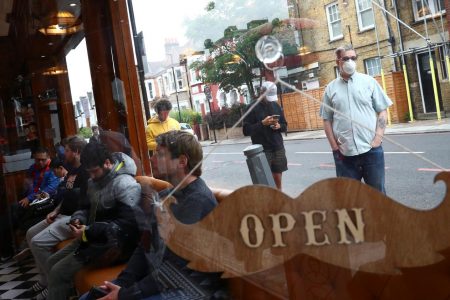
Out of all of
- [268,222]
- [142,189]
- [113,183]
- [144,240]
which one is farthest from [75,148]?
[268,222]

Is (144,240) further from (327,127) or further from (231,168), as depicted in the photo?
(327,127)

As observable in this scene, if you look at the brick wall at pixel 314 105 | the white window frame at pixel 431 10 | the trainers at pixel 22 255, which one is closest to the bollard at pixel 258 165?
the brick wall at pixel 314 105

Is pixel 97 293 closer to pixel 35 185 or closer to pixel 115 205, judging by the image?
pixel 115 205

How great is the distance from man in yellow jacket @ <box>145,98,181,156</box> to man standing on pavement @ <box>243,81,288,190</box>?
1.57 feet

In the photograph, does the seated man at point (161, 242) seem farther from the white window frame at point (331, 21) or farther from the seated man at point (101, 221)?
the white window frame at point (331, 21)

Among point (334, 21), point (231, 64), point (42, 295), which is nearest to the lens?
point (334, 21)

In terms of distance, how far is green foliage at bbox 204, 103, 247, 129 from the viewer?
53.2 inches

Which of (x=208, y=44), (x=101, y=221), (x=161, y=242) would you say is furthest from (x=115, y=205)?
(x=208, y=44)

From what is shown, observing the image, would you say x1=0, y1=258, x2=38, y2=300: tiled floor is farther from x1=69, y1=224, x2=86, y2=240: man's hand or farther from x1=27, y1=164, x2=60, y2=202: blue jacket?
x1=69, y1=224, x2=86, y2=240: man's hand

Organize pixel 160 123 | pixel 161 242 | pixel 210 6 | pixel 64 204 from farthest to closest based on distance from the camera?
pixel 64 204 → pixel 160 123 → pixel 161 242 → pixel 210 6

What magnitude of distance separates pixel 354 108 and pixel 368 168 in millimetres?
144

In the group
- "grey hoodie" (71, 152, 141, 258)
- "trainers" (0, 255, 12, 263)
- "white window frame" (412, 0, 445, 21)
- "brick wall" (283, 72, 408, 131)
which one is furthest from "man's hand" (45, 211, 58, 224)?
"white window frame" (412, 0, 445, 21)

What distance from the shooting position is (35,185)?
3609 millimetres

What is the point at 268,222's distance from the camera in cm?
117
